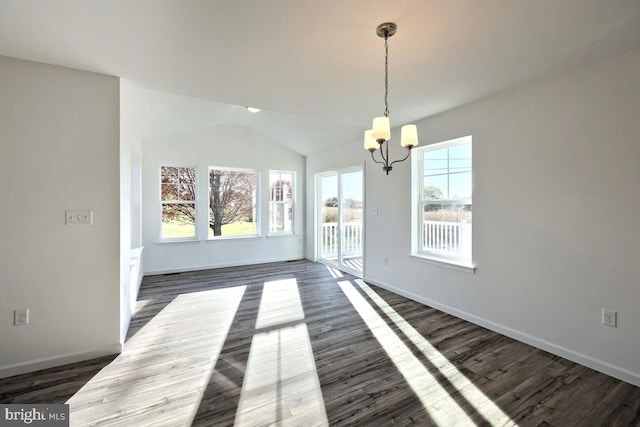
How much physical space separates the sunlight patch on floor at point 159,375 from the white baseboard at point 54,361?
0.39ft

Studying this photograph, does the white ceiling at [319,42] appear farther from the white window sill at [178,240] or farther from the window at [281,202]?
the window at [281,202]

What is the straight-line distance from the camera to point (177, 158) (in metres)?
5.52

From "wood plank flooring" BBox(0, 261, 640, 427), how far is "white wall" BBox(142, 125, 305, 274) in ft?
7.10

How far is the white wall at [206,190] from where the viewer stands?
5.34 m

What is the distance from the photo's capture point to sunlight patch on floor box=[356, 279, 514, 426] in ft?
6.04

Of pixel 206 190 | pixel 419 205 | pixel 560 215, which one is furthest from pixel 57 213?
pixel 560 215

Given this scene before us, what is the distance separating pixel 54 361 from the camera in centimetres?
238

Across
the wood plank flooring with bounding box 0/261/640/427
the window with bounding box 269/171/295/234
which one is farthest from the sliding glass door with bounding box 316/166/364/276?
the wood plank flooring with bounding box 0/261/640/427

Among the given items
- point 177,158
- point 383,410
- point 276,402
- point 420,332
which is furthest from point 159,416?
point 177,158

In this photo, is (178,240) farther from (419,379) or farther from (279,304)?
(419,379)

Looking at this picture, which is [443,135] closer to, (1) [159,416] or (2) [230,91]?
(2) [230,91]

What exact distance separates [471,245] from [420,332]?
3.79ft

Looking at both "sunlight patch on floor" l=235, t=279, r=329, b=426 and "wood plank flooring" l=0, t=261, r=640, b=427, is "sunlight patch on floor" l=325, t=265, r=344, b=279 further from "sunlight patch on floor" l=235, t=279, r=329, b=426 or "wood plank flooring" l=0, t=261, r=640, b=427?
"sunlight patch on floor" l=235, t=279, r=329, b=426

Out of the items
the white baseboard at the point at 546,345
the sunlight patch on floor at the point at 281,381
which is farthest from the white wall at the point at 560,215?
the sunlight patch on floor at the point at 281,381
